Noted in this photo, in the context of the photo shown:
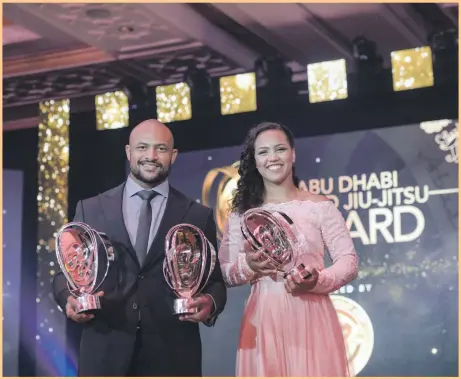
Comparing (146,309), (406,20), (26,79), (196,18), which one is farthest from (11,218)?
(146,309)

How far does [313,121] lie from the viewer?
199 inches

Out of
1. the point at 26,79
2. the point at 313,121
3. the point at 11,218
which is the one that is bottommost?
the point at 11,218

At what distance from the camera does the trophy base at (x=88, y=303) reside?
287 centimetres

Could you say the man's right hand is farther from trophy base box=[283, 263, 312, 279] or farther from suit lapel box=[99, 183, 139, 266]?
trophy base box=[283, 263, 312, 279]

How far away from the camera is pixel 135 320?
9.71 feet

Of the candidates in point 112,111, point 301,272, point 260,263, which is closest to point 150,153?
point 260,263

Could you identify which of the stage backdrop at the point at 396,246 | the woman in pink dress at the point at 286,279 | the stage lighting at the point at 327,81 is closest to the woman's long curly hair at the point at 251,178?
the woman in pink dress at the point at 286,279

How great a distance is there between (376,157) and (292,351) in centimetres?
213

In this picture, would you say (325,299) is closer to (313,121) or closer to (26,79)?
(313,121)

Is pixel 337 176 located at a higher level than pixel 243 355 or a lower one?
higher

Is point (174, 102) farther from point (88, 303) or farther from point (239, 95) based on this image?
point (88, 303)

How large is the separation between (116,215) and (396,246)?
7.21 feet

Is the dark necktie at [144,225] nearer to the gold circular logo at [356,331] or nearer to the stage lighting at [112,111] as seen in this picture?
the gold circular logo at [356,331]

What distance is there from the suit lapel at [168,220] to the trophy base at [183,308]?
0.64ft
